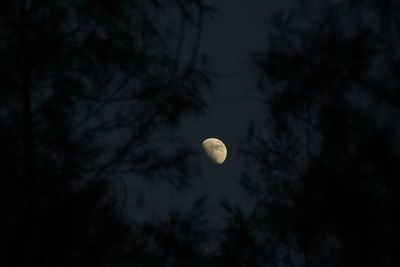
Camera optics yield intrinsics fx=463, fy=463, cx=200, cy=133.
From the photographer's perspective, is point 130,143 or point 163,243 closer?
point 130,143

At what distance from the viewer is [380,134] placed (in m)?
2.98

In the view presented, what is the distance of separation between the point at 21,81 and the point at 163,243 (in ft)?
4.93

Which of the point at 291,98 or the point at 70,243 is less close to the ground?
the point at 291,98

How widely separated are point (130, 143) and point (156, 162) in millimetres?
469

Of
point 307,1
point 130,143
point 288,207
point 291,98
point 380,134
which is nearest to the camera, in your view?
point 130,143

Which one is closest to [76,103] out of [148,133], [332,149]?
[148,133]

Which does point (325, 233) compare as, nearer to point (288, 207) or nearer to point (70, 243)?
point (288, 207)

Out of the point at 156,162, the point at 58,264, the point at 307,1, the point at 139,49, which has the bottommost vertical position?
the point at 58,264

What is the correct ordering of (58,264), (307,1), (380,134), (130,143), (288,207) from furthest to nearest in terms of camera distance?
1. (288,207)
2. (307,1)
3. (380,134)
4. (58,264)
5. (130,143)

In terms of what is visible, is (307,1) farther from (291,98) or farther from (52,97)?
(52,97)

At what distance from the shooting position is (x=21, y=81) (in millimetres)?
2646

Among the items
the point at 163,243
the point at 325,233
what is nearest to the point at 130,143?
the point at 163,243

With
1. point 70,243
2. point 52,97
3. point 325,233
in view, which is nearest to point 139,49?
point 52,97

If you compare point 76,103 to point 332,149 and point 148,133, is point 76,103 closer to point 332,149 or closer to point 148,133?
point 148,133
